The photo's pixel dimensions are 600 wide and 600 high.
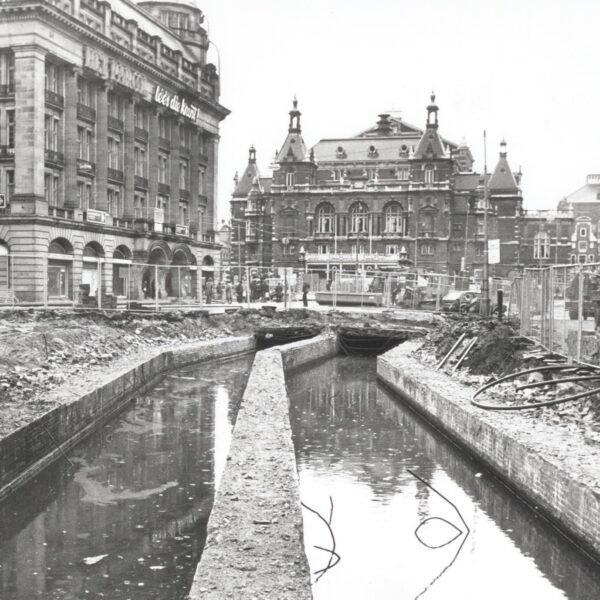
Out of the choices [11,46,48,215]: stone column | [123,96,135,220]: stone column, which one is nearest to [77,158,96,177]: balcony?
[123,96,135,220]: stone column

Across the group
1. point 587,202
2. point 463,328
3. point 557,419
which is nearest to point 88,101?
point 463,328

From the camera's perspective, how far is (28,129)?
42.0 meters

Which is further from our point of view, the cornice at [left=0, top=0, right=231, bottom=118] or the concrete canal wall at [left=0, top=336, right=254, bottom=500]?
the cornice at [left=0, top=0, right=231, bottom=118]

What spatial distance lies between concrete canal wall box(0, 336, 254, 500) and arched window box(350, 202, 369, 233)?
228ft

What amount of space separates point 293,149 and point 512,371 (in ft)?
256

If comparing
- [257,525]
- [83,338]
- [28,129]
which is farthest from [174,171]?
[257,525]

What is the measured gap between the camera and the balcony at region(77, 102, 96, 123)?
47.1 metres

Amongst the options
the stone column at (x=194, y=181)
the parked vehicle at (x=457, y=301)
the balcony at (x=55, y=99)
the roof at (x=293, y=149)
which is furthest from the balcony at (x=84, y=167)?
the roof at (x=293, y=149)

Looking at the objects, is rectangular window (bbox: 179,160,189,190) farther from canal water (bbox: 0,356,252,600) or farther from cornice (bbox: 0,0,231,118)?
canal water (bbox: 0,356,252,600)

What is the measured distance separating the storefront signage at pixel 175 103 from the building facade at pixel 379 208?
27.3m

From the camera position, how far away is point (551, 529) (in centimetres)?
1025

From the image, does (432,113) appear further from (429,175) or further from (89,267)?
(89,267)

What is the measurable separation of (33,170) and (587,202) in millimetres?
86358

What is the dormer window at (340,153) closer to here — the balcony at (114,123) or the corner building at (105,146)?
the corner building at (105,146)
